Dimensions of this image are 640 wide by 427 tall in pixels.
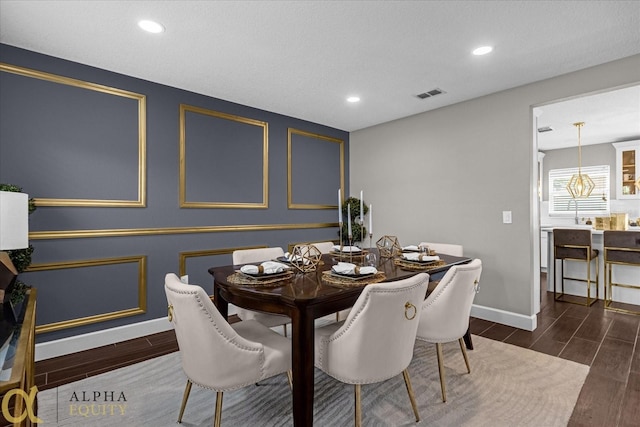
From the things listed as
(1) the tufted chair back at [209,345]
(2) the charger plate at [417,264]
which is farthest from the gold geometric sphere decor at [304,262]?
(1) the tufted chair back at [209,345]

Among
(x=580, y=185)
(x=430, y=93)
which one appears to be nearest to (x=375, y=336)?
(x=430, y=93)

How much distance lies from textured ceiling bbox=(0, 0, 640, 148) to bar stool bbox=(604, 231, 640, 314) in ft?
7.04

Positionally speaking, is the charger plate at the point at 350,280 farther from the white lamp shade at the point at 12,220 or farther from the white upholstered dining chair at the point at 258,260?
the white lamp shade at the point at 12,220

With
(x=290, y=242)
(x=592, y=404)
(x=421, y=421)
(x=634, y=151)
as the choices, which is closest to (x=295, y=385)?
(x=421, y=421)

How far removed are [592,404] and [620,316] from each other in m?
2.31

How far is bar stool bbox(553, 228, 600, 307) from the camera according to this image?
4.05 metres

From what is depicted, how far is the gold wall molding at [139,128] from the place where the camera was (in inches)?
102

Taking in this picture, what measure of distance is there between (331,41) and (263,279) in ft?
5.92

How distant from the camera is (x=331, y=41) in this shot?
244 centimetres

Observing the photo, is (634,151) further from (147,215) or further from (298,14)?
(147,215)

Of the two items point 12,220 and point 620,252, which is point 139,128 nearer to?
point 12,220

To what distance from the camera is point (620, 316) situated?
3600 mm

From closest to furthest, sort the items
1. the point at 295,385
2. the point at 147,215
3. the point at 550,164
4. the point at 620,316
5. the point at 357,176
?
the point at 295,385
the point at 147,215
the point at 620,316
the point at 357,176
the point at 550,164

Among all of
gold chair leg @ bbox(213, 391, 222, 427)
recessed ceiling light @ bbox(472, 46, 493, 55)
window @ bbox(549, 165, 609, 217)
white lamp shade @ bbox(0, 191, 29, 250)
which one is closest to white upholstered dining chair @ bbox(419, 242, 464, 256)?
recessed ceiling light @ bbox(472, 46, 493, 55)
